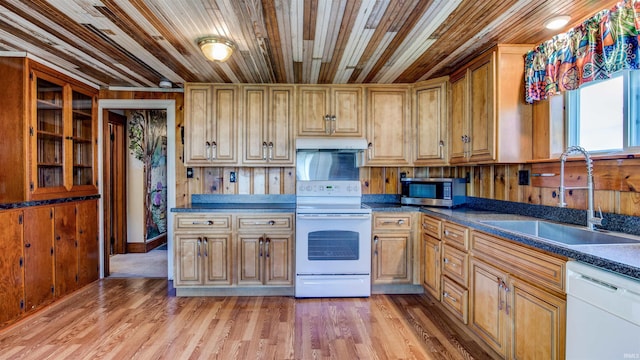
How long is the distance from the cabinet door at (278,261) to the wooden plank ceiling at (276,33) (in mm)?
1611

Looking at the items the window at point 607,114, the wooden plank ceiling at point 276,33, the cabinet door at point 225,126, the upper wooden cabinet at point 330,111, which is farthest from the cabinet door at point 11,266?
the window at point 607,114

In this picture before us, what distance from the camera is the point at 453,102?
305 centimetres

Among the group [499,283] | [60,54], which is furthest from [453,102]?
[60,54]

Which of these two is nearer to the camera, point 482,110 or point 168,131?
point 482,110

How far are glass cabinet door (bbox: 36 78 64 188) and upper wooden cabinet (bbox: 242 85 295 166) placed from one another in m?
1.71

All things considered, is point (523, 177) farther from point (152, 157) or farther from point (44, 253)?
point (152, 157)

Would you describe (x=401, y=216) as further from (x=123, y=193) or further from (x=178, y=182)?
(x=123, y=193)

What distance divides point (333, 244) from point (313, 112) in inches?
54.7

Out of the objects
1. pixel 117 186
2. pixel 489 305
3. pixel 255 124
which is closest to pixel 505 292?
pixel 489 305

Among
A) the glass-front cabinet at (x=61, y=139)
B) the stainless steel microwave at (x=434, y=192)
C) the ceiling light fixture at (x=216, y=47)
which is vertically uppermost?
the ceiling light fixture at (x=216, y=47)

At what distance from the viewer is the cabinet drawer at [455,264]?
2320mm

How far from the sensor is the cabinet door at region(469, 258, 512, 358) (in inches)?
74.2

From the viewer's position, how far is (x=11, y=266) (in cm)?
246

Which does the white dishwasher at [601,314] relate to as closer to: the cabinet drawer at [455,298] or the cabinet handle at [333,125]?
the cabinet drawer at [455,298]
